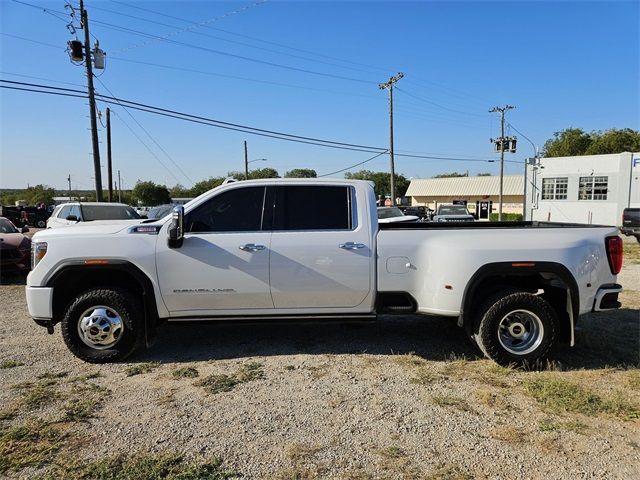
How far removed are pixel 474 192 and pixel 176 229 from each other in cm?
6541

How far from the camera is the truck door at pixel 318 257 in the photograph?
4.83 metres

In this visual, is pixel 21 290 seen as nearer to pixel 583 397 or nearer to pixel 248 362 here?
pixel 248 362

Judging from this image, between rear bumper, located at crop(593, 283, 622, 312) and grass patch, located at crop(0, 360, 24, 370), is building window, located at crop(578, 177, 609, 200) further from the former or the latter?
grass patch, located at crop(0, 360, 24, 370)

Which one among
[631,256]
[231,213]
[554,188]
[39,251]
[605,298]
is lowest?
[631,256]

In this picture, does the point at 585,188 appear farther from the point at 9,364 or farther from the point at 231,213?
the point at 9,364

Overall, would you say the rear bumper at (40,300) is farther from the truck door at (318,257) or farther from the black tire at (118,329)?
the truck door at (318,257)

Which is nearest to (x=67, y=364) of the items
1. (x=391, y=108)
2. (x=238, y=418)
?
(x=238, y=418)

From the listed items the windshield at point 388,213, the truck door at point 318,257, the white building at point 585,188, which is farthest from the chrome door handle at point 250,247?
the white building at point 585,188

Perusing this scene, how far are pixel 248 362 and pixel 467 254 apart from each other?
251cm

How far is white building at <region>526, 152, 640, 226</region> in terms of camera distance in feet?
107

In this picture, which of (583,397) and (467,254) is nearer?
(583,397)

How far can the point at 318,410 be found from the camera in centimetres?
384

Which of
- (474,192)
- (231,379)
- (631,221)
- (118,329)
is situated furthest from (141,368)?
(474,192)

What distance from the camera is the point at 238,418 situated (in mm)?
3705
